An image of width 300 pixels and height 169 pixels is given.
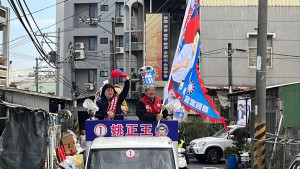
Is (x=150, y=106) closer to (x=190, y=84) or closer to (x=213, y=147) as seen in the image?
(x=190, y=84)

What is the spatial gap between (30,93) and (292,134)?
970 centimetres

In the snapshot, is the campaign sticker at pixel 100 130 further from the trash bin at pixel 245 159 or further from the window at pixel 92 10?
the window at pixel 92 10

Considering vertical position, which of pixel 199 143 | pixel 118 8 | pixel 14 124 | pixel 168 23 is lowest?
pixel 199 143

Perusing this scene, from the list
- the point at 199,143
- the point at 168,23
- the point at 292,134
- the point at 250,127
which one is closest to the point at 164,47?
the point at 168,23

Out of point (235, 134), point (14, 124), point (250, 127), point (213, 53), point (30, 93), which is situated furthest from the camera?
point (213, 53)

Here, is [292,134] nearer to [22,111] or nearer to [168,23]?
[22,111]

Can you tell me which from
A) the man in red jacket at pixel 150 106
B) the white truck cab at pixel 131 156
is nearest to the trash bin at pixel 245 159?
the man in red jacket at pixel 150 106

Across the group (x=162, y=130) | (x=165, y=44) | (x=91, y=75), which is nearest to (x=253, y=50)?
(x=165, y=44)

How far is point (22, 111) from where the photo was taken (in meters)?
15.3

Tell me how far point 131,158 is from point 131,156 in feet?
0.12

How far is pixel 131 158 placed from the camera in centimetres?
852

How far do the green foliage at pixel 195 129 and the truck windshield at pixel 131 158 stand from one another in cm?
2205

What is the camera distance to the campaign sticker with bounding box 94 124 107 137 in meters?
9.87

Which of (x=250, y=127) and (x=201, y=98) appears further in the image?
(x=250, y=127)
